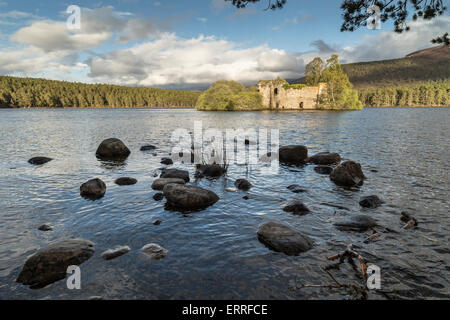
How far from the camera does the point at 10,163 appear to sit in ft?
51.6

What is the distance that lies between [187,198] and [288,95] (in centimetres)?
10410

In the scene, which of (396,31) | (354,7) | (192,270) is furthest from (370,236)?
(354,7)

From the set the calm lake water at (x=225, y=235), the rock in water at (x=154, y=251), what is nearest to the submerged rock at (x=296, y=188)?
the calm lake water at (x=225, y=235)

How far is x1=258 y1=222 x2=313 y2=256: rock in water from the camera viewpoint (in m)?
5.96

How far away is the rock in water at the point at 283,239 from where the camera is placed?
5.96m

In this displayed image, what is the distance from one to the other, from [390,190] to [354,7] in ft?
24.7

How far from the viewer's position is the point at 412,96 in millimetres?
167750

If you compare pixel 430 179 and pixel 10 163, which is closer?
pixel 430 179

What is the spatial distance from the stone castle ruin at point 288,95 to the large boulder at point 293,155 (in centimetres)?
9089

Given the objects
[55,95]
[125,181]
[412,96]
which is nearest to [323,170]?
[125,181]

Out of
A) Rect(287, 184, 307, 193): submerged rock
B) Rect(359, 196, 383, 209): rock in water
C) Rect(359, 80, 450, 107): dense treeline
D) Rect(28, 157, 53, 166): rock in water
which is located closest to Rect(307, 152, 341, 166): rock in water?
Rect(287, 184, 307, 193): submerged rock

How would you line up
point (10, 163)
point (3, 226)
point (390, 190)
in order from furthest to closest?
point (10, 163)
point (390, 190)
point (3, 226)
